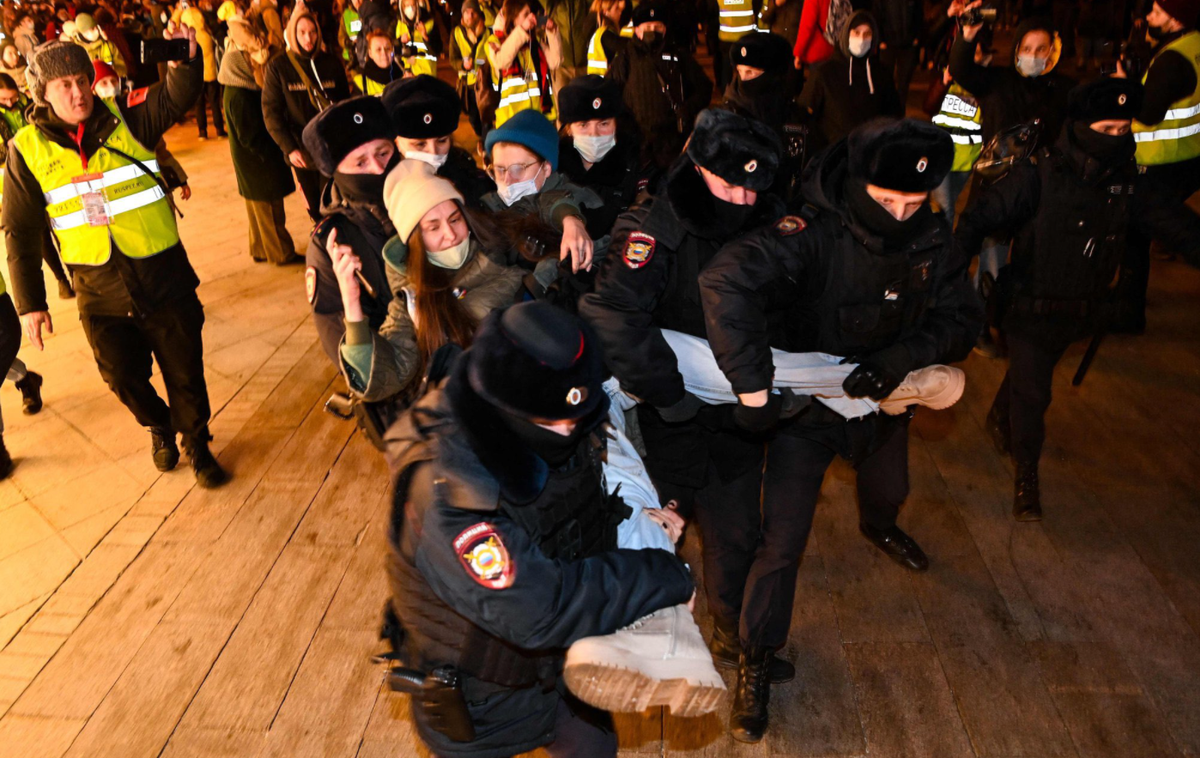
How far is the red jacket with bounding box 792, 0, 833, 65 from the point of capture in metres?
6.85

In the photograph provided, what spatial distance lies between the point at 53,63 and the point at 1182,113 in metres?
6.23

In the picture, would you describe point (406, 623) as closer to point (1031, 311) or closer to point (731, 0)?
point (1031, 311)

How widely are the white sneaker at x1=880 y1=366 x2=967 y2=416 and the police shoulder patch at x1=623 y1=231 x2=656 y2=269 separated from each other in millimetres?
962

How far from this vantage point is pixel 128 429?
519 centimetres

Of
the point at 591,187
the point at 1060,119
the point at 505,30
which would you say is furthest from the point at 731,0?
the point at 591,187

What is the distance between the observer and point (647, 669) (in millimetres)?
1825

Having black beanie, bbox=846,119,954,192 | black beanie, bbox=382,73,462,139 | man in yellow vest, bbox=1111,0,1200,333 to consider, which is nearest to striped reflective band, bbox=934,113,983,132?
man in yellow vest, bbox=1111,0,1200,333

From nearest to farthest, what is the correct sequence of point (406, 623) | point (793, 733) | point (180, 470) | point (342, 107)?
1. point (406, 623)
2. point (793, 733)
3. point (342, 107)
4. point (180, 470)

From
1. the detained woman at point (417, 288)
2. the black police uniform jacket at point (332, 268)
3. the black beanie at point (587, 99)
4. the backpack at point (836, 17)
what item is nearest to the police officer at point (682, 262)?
the detained woman at point (417, 288)

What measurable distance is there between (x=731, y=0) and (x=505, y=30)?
2.24m

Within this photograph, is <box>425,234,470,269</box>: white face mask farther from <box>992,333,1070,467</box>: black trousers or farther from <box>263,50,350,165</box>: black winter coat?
<box>263,50,350,165</box>: black winter coat

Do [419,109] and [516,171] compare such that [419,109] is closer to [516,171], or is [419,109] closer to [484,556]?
[516,171]

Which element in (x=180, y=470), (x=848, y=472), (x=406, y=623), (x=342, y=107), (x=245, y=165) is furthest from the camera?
(x=245, y=165)

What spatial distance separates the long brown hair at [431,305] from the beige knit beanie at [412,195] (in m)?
0.05
